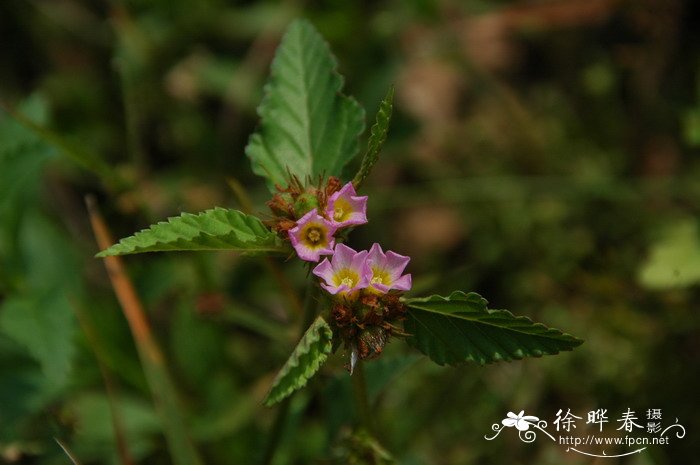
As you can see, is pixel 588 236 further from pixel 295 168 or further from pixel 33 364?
pixel 33 364

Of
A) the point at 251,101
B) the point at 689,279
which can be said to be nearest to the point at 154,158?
the point at 251,101

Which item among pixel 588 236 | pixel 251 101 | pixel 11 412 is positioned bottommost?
pixel 11 412

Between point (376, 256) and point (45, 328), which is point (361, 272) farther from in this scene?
point (45, 328)

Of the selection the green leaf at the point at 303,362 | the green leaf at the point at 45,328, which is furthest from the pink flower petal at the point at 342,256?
the green leaf at the point at 45,328

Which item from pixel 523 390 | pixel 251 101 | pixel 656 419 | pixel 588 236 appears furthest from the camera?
pixel 251 101

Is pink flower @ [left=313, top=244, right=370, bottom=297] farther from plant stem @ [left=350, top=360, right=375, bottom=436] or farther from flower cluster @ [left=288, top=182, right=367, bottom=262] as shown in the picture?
plant stem @ [left=350, top=360, right=375, bottom=436]

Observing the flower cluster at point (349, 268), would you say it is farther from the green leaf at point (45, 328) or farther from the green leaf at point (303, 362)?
the green leaf at point (45, 328)
